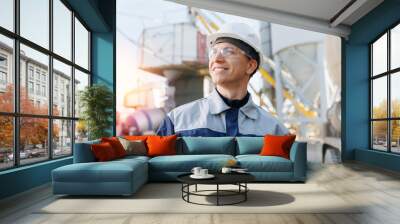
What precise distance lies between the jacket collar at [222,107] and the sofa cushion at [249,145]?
1.16 meters

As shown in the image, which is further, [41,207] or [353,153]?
[353,153]

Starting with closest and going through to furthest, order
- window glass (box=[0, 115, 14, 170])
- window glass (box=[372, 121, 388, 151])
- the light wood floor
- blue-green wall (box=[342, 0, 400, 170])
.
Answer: the light wood floor < window glass (box=[0, 115, 14, 170]) < window glass (box=[372, 121, 388, 151]) < blue-green wall (box=[342, 0, 400, 170])

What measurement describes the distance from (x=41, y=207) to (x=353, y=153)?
22.8ft

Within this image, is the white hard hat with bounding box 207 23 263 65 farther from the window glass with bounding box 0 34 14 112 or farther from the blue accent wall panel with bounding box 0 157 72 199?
the window glass with bounding box 0 34 14 112

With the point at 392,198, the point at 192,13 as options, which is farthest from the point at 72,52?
the point at 192,13

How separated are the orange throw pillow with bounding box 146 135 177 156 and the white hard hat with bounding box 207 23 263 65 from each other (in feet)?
8.08

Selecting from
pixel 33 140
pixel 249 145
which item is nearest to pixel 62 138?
pixel 33 140

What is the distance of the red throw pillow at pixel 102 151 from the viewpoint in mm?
4930

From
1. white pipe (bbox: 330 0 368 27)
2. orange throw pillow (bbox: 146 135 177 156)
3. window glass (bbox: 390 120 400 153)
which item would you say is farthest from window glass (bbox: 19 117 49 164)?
window glass (bbox: 390 120 400 153)

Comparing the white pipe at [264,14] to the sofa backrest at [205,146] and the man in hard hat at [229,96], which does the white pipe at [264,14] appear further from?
the sofa backrest at [205,146]

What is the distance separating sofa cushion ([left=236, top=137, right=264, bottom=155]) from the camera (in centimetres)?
598

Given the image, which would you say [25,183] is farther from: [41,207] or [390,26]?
[390,26]

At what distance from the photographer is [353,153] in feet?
28.2

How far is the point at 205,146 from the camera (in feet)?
19.7
